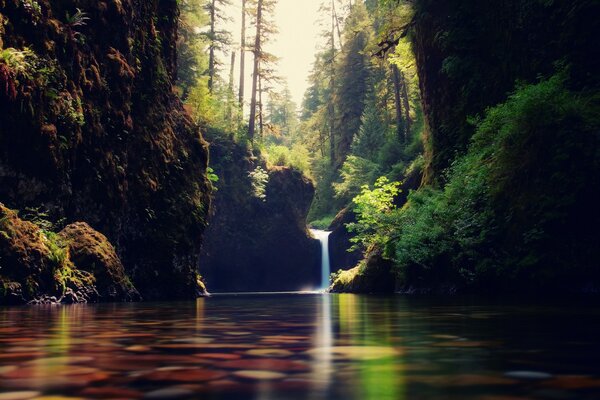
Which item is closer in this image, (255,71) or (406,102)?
(255,71)

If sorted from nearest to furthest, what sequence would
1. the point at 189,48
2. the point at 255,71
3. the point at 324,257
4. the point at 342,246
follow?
the point at 189,48
the point at 342,246
the point at 324,257
the point at 255,71

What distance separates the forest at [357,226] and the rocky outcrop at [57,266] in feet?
0.14

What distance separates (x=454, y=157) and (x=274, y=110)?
234 feet

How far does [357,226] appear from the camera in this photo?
23438 mm

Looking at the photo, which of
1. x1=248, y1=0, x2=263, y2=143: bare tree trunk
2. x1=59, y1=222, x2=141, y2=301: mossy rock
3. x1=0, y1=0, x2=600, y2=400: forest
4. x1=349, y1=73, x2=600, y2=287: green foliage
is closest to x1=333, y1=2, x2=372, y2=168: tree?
x1=248, y1=0, x2=263, y2=143: bare tree trunk

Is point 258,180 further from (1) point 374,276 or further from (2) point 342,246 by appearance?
(1) point 374,276

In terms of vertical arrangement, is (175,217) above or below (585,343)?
above

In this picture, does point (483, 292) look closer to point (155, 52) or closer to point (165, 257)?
point (165, 257)

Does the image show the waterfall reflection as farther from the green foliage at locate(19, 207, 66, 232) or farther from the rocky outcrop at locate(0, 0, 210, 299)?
the rocky outcrop at locate(0, 0, 210, 299)

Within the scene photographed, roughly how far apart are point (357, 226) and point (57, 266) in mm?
14414

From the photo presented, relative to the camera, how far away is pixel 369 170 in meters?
44.4

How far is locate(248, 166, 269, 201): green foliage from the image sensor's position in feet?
118

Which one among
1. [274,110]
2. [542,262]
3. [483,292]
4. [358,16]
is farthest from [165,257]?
[274,110]

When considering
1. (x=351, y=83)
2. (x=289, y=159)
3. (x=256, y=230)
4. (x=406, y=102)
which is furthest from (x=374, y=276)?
(x=351, y=83)
